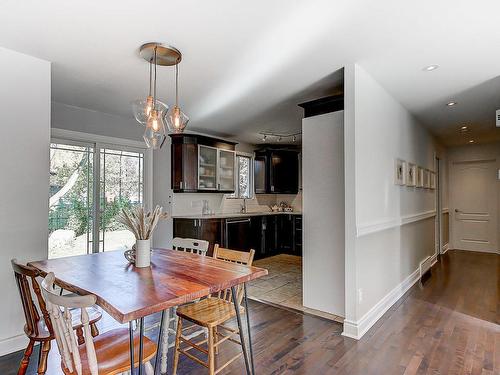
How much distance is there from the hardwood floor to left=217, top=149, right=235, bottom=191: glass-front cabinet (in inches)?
103

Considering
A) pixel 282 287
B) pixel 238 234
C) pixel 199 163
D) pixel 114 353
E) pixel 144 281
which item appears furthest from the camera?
pixel 238 234

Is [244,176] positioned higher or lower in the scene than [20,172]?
higher

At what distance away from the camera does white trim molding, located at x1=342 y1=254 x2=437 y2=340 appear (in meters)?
2.65

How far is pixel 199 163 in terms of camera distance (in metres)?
5.10

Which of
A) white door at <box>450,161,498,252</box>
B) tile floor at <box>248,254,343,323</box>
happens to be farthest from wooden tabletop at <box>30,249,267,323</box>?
white door at <box>450,161,498,252</box>

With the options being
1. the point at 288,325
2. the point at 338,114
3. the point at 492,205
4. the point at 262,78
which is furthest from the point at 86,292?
the point at 492,205

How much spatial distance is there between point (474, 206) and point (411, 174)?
3.92 metres

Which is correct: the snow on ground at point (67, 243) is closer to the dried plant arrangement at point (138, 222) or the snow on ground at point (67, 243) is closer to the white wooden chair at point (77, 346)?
the dried plant arrangement at point (138, 222)

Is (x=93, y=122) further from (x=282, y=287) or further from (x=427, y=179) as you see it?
(x=427, y=179)

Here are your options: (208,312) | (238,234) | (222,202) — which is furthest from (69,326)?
(222,202)

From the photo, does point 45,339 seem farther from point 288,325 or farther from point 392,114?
point 392,114

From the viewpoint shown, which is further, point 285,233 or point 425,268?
point 285,233

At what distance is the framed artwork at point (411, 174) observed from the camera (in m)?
4.09

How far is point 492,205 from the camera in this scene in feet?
21.8
